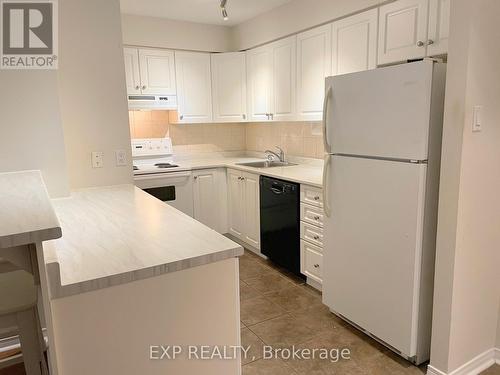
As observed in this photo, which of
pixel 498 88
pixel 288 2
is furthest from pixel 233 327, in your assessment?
pixel 288 2

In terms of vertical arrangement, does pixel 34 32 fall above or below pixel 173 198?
above

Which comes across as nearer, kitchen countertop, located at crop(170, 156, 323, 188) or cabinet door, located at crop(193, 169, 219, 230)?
kitchen countertop, located at crop(170, 156, 323, 188)

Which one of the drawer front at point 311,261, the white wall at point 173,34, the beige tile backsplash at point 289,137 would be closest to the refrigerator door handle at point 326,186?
the drawer front at point 311,261

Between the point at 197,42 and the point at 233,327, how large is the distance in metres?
3.65

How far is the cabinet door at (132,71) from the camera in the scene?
385 centimetres

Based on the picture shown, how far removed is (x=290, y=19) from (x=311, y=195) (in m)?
1.75

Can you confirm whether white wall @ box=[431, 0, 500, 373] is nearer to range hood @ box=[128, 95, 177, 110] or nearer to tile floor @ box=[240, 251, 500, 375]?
tile floor @ box=[240, 251, 500, 375]

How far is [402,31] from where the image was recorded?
2.51 m

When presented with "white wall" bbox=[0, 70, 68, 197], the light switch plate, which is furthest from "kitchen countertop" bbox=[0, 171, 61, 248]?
the light switch plate

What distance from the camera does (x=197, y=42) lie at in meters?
4.25

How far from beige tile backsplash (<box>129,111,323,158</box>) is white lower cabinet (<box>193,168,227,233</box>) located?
0.68 metres

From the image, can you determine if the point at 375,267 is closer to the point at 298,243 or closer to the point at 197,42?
the point at 298,243

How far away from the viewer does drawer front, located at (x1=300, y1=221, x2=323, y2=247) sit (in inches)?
114

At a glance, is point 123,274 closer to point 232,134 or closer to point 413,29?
point 413,29
